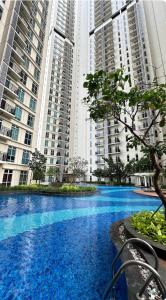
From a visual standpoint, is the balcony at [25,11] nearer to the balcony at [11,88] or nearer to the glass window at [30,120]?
the balcony at [11,88]

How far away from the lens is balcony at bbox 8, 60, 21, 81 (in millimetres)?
19359

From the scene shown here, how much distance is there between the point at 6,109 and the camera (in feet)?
61.6

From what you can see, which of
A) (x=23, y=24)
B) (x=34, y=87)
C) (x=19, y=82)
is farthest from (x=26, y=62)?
(x=23, y=24)

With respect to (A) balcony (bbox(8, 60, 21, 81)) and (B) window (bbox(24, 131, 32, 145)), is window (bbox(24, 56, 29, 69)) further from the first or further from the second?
(B) window (bbox(24, 131, 32, 145))

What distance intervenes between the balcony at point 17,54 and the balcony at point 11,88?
3670 millimetres

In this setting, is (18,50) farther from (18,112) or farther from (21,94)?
(18,112)

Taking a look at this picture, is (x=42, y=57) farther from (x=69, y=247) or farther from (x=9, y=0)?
(x=69, y=247)

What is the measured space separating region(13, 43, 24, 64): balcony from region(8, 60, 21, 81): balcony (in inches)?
31.0

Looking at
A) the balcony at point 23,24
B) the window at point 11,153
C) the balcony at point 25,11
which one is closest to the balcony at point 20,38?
the balcony at point 23,24

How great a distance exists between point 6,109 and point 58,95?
37197 mm

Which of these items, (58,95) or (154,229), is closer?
(154,229)

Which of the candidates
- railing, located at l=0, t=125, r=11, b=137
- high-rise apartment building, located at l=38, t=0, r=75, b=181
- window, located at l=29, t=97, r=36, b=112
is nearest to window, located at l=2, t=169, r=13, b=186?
railing, located at l=0, t=125, r=11, b=137

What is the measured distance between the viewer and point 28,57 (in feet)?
74.6

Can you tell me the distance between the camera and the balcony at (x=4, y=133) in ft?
58.5
